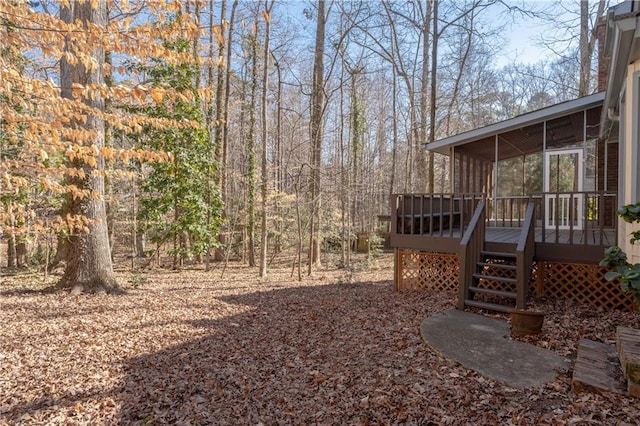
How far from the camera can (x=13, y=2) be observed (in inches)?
159

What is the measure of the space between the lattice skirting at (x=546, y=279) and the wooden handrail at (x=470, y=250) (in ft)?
3.09

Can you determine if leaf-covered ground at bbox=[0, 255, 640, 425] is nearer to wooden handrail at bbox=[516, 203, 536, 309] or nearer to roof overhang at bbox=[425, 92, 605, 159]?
wooden handrail at bbox=[516, 203, 536, 309]

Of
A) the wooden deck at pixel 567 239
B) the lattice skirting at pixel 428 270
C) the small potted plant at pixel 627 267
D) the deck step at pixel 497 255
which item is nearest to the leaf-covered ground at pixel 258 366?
the lattice skirting at pixel 428 270

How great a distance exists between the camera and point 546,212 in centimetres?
852

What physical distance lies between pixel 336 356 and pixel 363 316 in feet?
5.55

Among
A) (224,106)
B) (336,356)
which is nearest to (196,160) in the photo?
(224,106)

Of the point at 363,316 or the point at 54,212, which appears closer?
the point at 363,316

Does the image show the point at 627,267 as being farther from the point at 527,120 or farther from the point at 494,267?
the point at 527,120

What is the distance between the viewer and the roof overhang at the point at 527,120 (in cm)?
820

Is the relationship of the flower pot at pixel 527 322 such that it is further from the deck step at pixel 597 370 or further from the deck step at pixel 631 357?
the deck step at pixel 631 357

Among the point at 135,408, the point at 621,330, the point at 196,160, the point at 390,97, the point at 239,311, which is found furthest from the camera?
the point at 390,97

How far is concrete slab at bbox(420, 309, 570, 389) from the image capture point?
3.50 m

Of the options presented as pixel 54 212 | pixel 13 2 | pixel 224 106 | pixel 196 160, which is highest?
pixel 224 106

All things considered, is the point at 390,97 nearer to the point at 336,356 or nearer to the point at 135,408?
the point at 336,356
